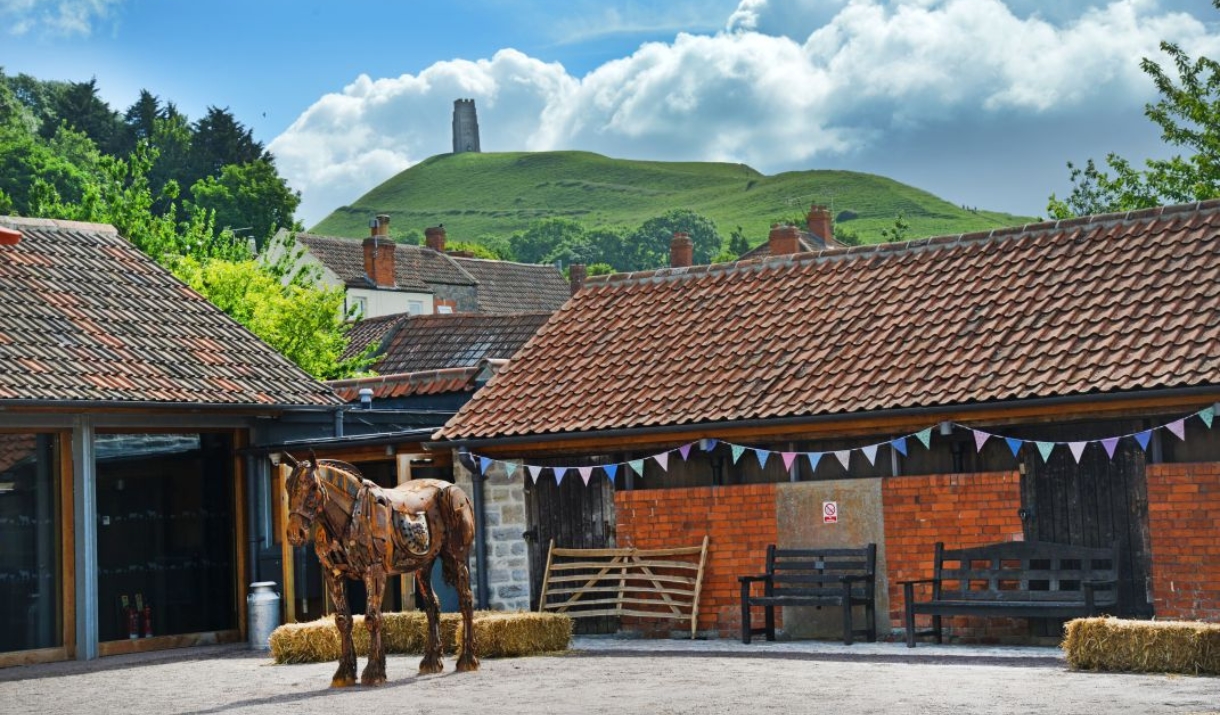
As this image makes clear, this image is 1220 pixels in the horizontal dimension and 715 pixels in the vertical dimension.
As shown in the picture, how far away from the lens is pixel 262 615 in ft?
73.8

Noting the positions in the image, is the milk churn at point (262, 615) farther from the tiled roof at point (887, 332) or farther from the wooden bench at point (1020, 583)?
the wooden bench at point (1020, 583)

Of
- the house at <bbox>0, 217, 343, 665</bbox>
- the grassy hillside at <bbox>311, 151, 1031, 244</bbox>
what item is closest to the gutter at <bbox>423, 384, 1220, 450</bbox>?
the house at <bbox>0, 217, 343, 665</bbox>

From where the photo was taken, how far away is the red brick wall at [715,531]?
20.5m

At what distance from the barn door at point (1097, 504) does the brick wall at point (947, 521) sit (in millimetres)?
200

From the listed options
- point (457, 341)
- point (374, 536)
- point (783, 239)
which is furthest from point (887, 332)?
point (783, 239)

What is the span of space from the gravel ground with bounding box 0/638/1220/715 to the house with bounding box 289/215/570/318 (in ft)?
159

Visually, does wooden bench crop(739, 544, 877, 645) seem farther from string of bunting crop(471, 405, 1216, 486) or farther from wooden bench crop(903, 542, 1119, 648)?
string of bunting crop(471, 405, 1216, 486)

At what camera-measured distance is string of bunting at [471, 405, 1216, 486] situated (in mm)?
17672

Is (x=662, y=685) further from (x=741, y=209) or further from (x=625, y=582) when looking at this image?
(x=741, y=209)

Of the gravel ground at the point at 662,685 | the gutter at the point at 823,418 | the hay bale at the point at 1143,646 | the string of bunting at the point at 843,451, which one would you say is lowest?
the gravel ground at the point at 662,685

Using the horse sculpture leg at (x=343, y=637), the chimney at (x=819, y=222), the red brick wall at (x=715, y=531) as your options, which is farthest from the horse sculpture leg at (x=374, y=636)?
the chimney at (x=819, y=222)

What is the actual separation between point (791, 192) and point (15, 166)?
113 meters

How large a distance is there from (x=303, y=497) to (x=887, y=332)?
7.11m

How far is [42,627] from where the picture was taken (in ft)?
71.5
